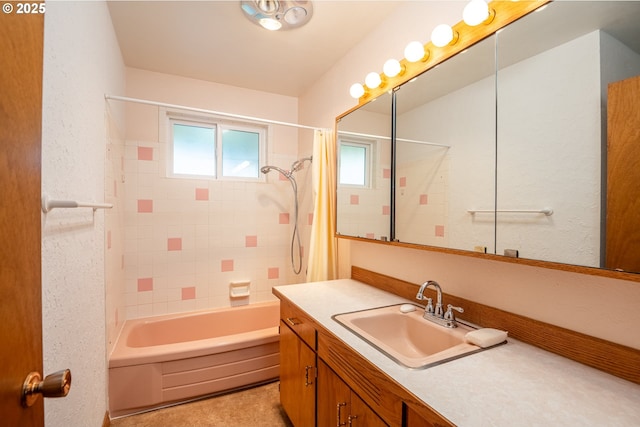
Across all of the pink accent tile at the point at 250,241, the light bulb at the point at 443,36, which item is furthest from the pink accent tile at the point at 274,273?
the light bulb at the point at 443,36

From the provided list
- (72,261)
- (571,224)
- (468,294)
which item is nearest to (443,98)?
(571,224)

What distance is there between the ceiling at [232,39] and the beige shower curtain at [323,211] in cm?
66

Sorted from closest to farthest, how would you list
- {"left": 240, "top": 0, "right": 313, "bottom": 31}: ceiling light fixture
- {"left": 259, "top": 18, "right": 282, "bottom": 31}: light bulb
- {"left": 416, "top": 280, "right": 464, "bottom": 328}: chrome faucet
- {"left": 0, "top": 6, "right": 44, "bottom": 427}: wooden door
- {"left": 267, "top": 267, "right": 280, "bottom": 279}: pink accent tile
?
{"left": 0, "top": 6, "right": 44, "bottom": 427}: wooden door, {"left": 416, "top": 280, "right": 464, "bottom": 328}: chrome faucet, {"left": 240, "top": 0, "right": 313, "bottom": 31}: ceiling light fixture, {"left": 259, "top": 18, "right": 282, "bottom": 31}: light bulb, {"left": 267, "top": 267, "right": 280, "bottom": 279}: pink accent tile

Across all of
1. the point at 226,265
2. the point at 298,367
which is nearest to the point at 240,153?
the point at 226,265

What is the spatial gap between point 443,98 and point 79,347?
193 centimetres

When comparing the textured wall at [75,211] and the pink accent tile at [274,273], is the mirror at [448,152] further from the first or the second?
the pink accent tile at [274,273]

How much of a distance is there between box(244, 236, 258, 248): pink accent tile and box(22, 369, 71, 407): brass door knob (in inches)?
86.6

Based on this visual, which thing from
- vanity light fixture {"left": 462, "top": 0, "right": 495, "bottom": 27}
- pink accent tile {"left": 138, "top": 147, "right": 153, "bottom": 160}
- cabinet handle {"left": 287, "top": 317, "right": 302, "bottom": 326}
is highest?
vanity light fixture {"left": 462, "top": 0, "right": 495, "bottom": 27}

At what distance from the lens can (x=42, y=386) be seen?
49 cm

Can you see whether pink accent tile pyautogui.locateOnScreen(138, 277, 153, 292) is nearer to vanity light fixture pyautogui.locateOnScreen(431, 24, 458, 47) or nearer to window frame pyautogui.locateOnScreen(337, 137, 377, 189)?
window frame pyautogui.locateOnScreen(337, 137, 377, 189)

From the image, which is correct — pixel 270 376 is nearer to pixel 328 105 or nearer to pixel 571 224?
pixel 571 224

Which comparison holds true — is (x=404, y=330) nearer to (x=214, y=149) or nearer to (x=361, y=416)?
(x=361, y=416)

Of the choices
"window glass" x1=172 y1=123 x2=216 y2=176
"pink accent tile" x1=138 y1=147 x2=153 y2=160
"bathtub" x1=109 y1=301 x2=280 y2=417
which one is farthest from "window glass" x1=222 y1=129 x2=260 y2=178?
"bathtub" x1=109 y1=301 x2=280 y2=417

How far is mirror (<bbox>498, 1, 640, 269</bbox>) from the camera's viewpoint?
756mm
